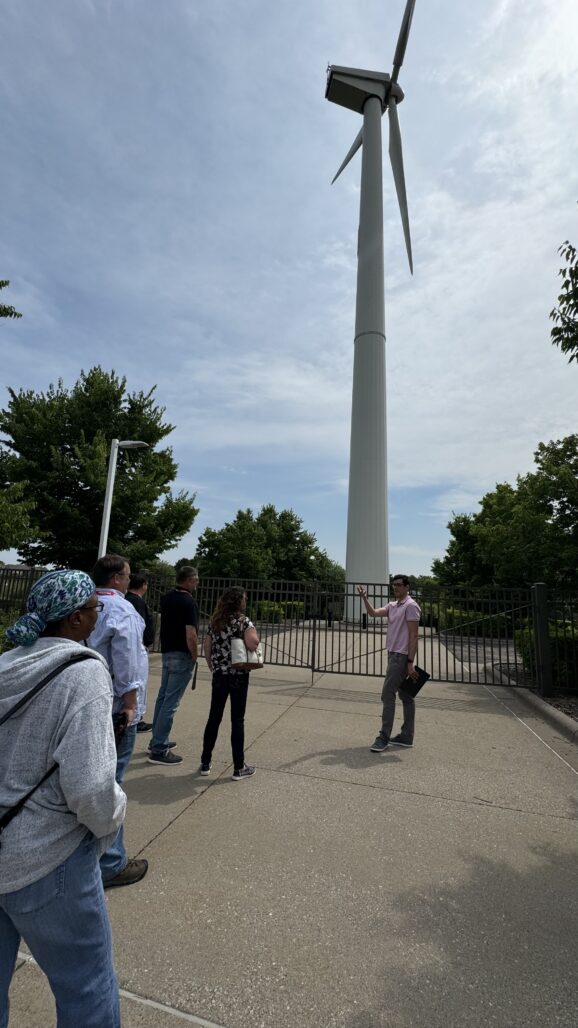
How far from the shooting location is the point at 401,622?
5449mm

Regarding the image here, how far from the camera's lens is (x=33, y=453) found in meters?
20.1

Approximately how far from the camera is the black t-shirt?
15.9 ft

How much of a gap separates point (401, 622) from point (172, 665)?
2558 millimetres

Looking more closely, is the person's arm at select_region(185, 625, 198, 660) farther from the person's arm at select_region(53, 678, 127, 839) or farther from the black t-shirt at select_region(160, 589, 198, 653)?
the person's arm at select_region(53, 678, 127, 839)

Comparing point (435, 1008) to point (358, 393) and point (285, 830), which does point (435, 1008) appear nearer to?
point (285, 830)

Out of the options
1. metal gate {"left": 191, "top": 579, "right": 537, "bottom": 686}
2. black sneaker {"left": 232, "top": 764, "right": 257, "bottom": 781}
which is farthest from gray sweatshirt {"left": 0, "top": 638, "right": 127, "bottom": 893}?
metal gate {"left": 191, "top": 579, "right": 537, "bottom": 686}

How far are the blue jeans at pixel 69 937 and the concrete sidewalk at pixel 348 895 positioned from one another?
791 millimetres

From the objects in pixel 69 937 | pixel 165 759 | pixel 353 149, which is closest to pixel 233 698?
pixel 165 759

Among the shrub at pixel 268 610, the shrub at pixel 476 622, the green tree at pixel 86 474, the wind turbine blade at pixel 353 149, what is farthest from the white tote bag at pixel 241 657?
the wind turbine blade at pixel 353 149

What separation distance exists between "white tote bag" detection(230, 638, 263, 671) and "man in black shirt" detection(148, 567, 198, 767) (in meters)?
0.65

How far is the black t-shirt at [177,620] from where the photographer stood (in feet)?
15.9

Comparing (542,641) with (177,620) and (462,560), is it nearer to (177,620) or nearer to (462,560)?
(177,620)

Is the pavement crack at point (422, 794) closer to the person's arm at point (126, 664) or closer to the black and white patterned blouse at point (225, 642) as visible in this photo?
the black and white patterned blouse at point (225, 642)

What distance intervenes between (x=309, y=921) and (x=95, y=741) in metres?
2.02
